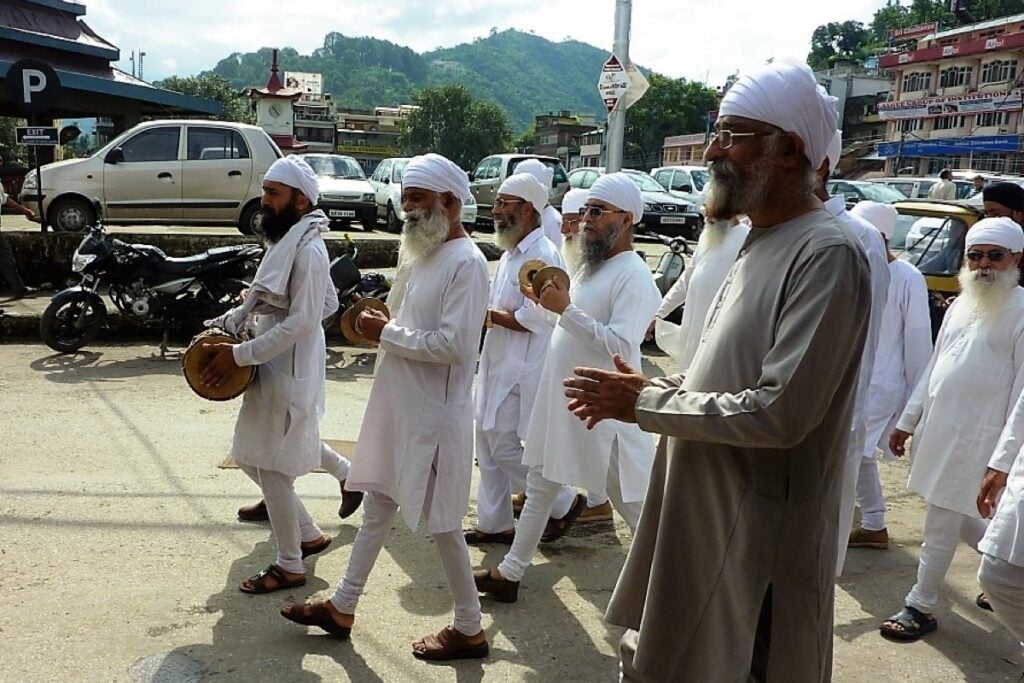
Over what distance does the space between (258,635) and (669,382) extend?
224 cm

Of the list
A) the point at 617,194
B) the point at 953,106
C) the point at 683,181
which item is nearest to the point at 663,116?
the point at 953,106

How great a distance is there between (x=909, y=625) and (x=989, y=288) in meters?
1.51

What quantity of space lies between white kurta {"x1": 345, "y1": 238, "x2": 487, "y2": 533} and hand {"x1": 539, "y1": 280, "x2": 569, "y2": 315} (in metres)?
0.32

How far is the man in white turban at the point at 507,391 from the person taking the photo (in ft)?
15.8

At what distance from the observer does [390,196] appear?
1792 cm

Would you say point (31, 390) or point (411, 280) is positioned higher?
point (411, 280)

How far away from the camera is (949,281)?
9273 millimetres

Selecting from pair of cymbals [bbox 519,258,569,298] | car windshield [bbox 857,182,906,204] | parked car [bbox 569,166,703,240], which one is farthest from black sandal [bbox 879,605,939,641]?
Result: car windshield [bbox 857,182,906,204]

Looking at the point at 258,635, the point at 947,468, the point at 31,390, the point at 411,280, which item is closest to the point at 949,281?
the point at 947,468

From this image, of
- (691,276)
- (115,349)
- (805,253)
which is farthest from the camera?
(115,349)

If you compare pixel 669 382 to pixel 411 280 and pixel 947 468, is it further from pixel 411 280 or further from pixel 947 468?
pixel 947 468

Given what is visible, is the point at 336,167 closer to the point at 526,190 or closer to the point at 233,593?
the point at 526,190

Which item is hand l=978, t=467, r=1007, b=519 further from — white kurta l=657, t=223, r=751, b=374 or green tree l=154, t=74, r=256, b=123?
green tree l=154, t=74, r=256, b=123

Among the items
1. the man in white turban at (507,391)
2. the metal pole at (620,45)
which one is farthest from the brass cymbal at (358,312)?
the metal pole at (620,45)
